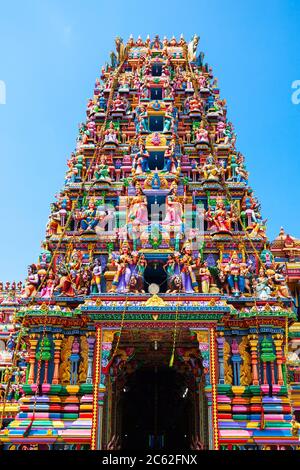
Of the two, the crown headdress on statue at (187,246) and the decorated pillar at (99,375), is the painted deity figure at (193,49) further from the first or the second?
the decorated pillar at (99,375)

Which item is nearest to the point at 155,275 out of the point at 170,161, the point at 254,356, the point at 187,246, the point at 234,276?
the point at 187,246

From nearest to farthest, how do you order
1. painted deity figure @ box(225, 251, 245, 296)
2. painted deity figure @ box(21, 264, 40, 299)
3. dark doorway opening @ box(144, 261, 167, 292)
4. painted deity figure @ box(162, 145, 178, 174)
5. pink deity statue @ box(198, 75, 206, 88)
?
painted deity figure @ box(21, 264, 40, 299)
painted deity figure @ box(225, 251, 245, 296)
dark doorway opening @ box(144, 261, 167, 292)
painted deity figure @ box(162, 145, 178, 174)
pink deity statue @ box(198, 75, 206, 88)

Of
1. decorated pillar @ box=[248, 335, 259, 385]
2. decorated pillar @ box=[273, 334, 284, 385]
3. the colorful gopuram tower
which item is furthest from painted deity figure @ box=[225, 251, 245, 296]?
decorated pillar @ box=[273, 334, 284, 385]

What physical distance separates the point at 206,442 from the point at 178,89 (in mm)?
19487

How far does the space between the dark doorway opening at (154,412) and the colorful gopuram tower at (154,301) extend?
0.18 feet

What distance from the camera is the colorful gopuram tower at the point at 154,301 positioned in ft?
56.5

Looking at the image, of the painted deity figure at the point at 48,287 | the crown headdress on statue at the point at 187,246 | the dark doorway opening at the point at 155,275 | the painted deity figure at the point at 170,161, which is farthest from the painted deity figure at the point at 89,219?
the crown headdress on statue at the point at 187,246

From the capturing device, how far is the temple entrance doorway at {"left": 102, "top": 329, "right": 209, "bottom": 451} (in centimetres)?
1877

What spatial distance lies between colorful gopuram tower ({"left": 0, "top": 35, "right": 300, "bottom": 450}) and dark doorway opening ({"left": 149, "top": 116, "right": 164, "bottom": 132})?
0.06 metres

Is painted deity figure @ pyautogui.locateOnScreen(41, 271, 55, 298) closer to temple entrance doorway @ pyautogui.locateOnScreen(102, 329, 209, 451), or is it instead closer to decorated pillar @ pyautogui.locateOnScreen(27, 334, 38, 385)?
decorated pillar @ pyautogui.locateOnScreen(27, 334, 38, 385)

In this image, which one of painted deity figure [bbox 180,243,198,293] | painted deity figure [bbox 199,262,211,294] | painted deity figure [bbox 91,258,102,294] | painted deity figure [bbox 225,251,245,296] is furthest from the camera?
painted deity figure [bbox 225,251,245,296]

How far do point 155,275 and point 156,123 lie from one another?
9289 mm

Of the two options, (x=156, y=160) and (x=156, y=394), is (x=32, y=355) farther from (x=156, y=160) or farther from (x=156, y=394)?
(x=156, y=160)
